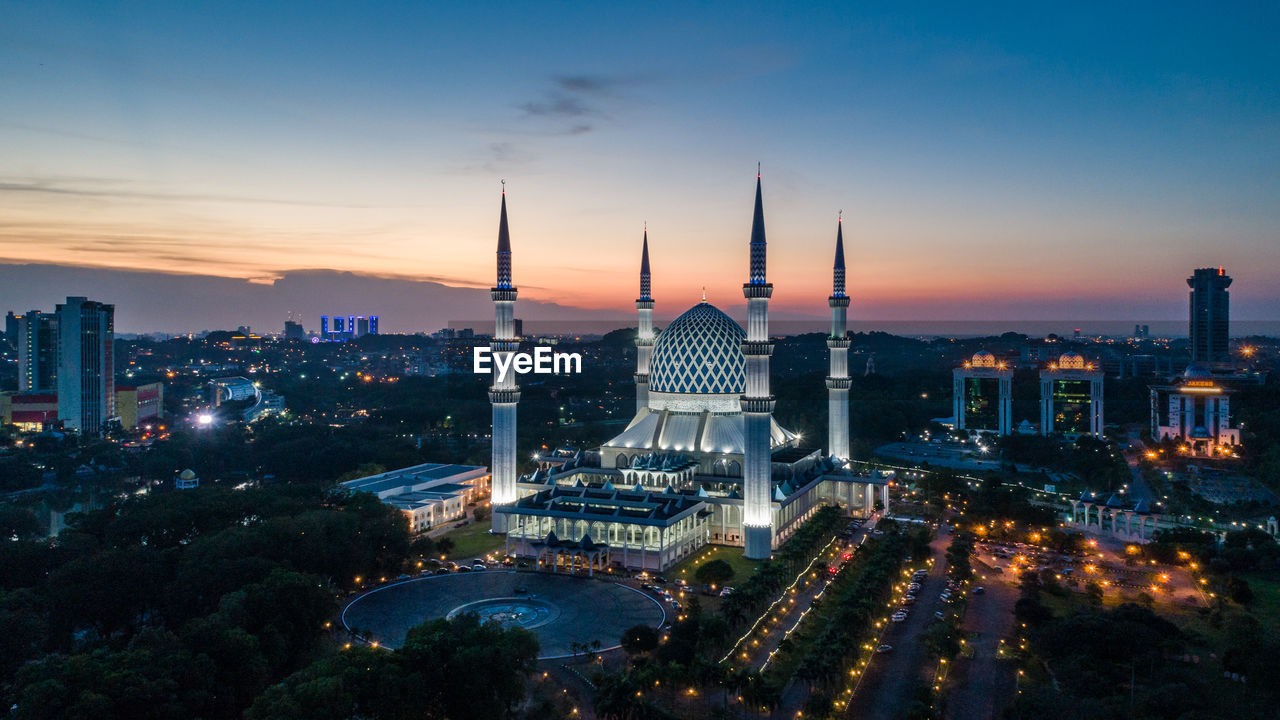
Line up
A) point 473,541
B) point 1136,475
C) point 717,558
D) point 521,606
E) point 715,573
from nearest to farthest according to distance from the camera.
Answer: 1. point 521,606
2. point 715,573
3. point 717,558
4. point 473,541
5. point 1136,475

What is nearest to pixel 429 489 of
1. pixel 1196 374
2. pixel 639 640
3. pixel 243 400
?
pixel 639 640

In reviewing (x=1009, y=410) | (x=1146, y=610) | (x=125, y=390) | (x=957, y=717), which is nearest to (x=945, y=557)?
(x=1146, y=610)

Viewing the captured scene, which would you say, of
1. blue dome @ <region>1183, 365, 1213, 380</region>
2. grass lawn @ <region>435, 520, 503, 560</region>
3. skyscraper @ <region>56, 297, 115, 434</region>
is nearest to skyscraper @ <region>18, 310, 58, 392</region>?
skyscraper @ <region>56, 297, 115, 434</region>

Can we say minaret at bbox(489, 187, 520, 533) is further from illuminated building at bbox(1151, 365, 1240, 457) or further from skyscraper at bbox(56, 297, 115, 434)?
skyscraper at bbox(56, 297, 115, 434)

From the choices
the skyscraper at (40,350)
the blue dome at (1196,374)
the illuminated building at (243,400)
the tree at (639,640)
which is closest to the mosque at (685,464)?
the tree at (639,640)

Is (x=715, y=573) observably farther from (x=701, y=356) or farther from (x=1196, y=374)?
(x=1196, y=374)
